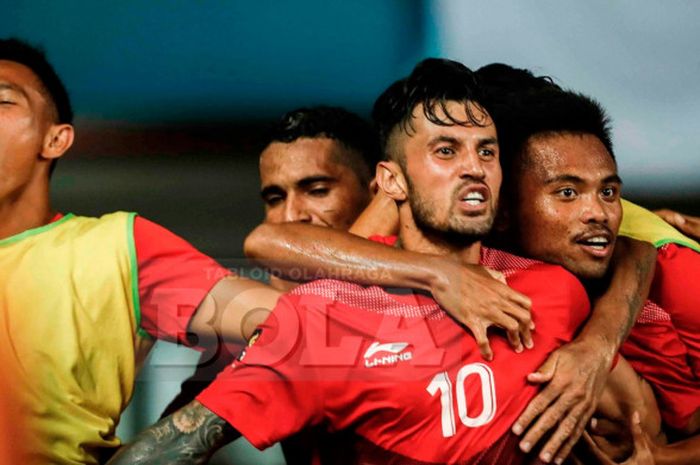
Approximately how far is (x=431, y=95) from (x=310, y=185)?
568 mm

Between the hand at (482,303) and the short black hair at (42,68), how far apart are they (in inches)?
36.5

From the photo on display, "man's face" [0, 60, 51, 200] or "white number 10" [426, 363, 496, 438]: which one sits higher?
"man's face" [0, 60, 51, 200]

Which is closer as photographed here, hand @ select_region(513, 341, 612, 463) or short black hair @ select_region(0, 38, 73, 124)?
hand @ select_region(513, 341, 612, 463)

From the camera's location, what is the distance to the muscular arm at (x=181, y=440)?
141cm

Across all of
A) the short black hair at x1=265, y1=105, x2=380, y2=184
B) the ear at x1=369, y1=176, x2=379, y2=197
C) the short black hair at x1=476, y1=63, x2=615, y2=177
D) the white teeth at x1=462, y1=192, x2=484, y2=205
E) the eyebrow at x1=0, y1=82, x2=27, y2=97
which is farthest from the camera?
the short black hair at x1=265, y1=105, x2=380, y2=184

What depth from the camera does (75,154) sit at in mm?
2428

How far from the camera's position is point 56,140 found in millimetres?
1826

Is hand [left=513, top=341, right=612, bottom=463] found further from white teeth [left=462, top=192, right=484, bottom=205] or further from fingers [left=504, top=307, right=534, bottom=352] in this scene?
white teeth [left=462, top=192, right=484, bottom=205]

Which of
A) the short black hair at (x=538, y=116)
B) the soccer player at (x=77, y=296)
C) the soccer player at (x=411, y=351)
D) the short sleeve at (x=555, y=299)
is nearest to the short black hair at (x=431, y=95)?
the soccer player at (x=411, y=351)

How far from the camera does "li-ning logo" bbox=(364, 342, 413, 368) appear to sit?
1565mm

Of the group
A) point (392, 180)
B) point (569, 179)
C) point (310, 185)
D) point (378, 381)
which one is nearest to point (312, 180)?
point (310, 185)

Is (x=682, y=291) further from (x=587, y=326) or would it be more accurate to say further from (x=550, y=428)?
(x=550, y=428)

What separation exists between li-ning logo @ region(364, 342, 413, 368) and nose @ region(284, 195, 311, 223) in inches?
25.3

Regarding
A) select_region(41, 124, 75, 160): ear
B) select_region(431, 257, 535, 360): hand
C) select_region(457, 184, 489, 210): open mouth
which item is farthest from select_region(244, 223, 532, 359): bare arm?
select_region(41, 124, 75, 160): ear
